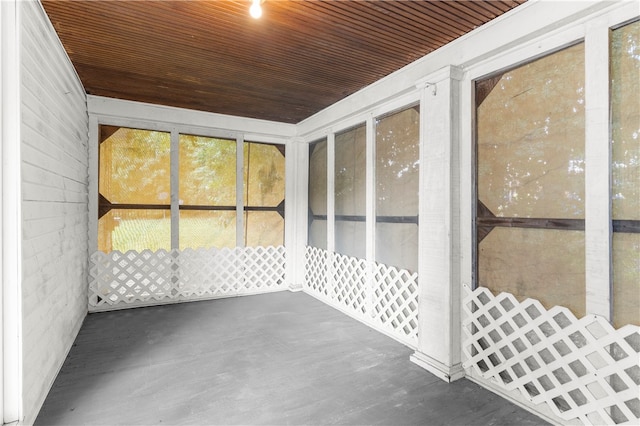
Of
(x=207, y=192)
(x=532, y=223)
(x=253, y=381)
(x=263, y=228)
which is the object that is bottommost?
(x=253, y=381)

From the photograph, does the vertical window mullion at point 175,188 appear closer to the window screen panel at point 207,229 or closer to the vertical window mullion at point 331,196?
the window screen panel at point 207,229

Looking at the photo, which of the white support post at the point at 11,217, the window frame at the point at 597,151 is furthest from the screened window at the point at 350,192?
the white support post at the point at 11,217

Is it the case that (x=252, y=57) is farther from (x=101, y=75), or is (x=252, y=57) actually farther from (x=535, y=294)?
(x=535, y=294)

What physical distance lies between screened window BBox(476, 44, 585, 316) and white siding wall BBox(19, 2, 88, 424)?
2997 millimetres

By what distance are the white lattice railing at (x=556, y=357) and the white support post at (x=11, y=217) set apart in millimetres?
2857

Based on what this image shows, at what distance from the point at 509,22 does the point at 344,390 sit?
9.14 ft

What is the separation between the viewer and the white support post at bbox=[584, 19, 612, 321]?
1802 mm

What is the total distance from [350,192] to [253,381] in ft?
7.98

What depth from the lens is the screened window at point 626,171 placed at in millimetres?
1729

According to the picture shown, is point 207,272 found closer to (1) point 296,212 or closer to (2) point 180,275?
(2) point 180,275

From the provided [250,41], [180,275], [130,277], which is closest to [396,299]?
[250,41]

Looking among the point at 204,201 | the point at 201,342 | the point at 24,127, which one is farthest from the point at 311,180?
the point at 24,127

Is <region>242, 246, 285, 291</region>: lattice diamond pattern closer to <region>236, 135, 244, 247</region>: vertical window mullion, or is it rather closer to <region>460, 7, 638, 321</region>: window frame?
<region>236, 135, 244, 247</region>: vertical window mullion

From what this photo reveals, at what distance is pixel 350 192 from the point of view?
4109 millimetres
